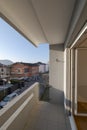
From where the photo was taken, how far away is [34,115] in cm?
403

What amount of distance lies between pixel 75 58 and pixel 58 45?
4.92 ft

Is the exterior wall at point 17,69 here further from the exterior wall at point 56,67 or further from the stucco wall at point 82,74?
the stucco wall at point 82,74

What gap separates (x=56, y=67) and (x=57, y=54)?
49 centimetres

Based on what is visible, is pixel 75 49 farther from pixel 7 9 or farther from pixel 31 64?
pixel 7 9

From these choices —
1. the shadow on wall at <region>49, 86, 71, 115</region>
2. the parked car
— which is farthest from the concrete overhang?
the shadow on wall at <region>49, 86, 71, 115</region>

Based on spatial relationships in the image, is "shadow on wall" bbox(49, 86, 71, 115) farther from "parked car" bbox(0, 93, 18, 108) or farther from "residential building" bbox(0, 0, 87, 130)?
"parked car" bbox(0, 93, 18, 108)

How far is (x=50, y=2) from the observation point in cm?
172

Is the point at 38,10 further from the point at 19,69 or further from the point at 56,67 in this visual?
the point at 56,67

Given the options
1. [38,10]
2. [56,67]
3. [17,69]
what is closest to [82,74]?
[56,67]

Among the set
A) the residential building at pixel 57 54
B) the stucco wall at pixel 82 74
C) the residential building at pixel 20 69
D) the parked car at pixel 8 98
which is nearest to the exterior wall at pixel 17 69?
the residential building at pixel 20 69

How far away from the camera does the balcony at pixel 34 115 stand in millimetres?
2422

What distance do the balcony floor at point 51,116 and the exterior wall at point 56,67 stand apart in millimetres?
270

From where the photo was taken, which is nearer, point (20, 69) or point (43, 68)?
point (20, 69)

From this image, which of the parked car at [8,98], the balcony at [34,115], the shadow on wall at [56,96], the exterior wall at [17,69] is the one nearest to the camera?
the balcony at [34,115]
